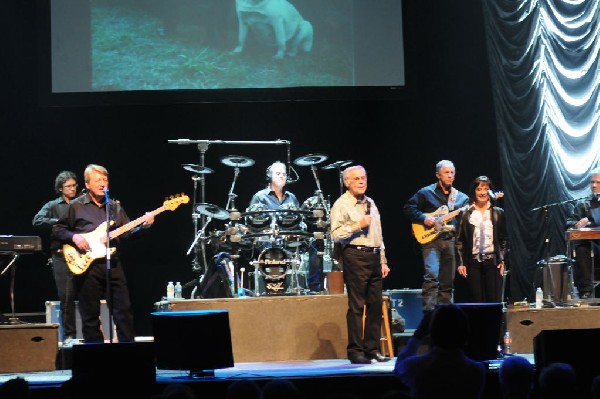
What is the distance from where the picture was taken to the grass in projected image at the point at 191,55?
40.5 feet

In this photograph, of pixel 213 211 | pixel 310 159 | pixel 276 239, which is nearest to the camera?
pixel 276 239

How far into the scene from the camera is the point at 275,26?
12.5 meters

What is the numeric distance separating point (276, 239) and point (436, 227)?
189 cm

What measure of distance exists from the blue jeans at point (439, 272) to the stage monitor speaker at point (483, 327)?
323cm

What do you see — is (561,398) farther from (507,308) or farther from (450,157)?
(450,157)

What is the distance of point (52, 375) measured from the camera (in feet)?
26.5

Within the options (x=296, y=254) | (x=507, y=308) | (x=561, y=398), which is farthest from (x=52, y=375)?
(x=561, y=398)

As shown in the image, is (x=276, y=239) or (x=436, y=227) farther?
(x=276, y=239)

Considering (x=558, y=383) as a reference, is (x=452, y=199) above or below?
above

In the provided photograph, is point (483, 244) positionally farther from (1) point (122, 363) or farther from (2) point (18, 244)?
(2) point (18, 244)

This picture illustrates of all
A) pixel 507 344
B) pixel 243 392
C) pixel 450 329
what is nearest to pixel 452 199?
pixel 507 344

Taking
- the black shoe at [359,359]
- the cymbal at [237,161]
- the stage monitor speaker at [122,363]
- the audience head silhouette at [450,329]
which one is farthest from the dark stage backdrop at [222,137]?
the audience head silhouette at [450,329]

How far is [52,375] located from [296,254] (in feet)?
11.0

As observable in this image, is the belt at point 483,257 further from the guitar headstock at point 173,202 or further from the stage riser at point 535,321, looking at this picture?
the guitar headstock at point 173,202
